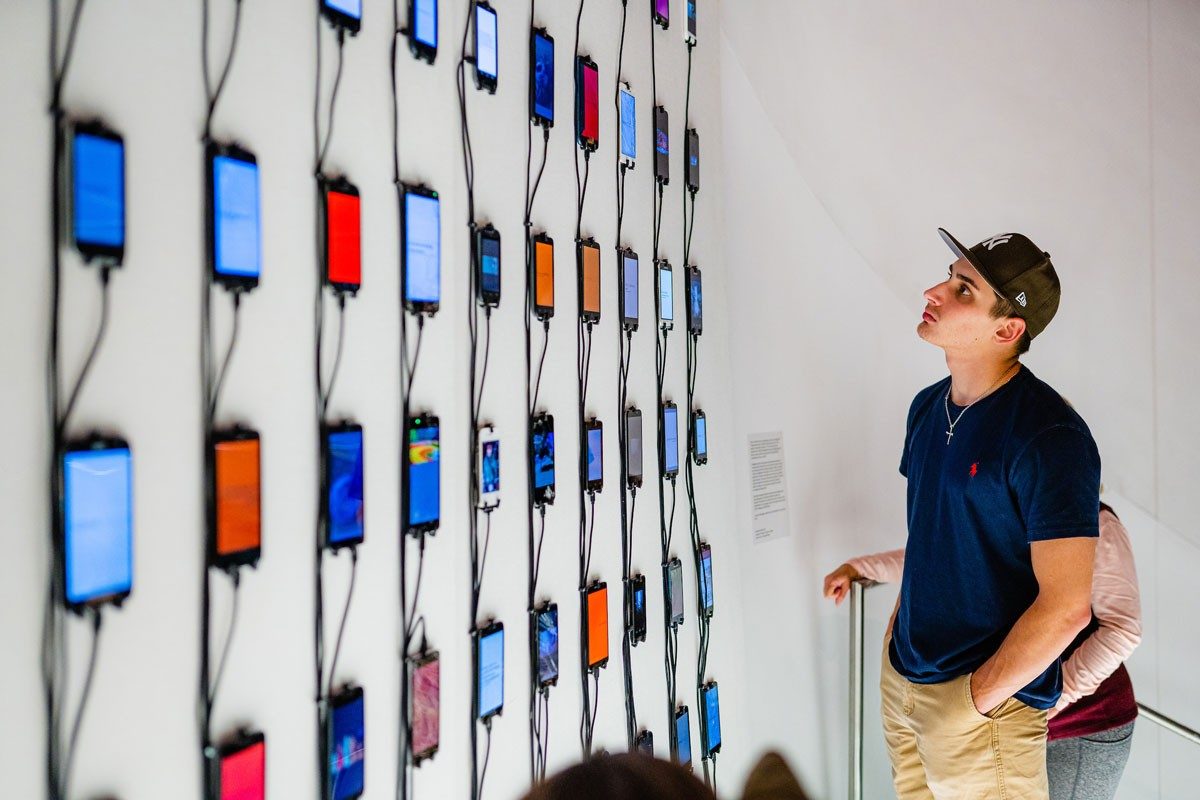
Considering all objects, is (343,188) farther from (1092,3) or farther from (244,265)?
(1092,3)

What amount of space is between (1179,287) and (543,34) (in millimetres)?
2091

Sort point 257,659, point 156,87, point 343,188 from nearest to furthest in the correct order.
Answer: point 156,87
point 257,659
point 343,188

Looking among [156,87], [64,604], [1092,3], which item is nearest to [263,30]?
[156,87]

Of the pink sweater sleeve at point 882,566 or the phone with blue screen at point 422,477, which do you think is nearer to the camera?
the phone with blue screen at point 422,477

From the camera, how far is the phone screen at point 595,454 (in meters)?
1.75

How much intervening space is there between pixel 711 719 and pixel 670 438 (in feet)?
2.81

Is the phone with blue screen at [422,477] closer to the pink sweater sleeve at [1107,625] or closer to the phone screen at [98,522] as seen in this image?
the phone screen at [98,522]

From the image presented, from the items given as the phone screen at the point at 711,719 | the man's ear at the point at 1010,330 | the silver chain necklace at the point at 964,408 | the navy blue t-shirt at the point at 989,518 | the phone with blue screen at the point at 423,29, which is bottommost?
the phone screen at the point at 711,719

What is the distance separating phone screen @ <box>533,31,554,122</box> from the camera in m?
1.60

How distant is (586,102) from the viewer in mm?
1764

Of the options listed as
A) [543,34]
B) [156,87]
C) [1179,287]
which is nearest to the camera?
[156,87]

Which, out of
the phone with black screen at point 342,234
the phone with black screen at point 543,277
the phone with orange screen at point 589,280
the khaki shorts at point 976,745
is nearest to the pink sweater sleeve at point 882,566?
the khaki shorts at point 976,745

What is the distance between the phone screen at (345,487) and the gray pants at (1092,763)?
158cm

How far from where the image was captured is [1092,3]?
2303 mm
